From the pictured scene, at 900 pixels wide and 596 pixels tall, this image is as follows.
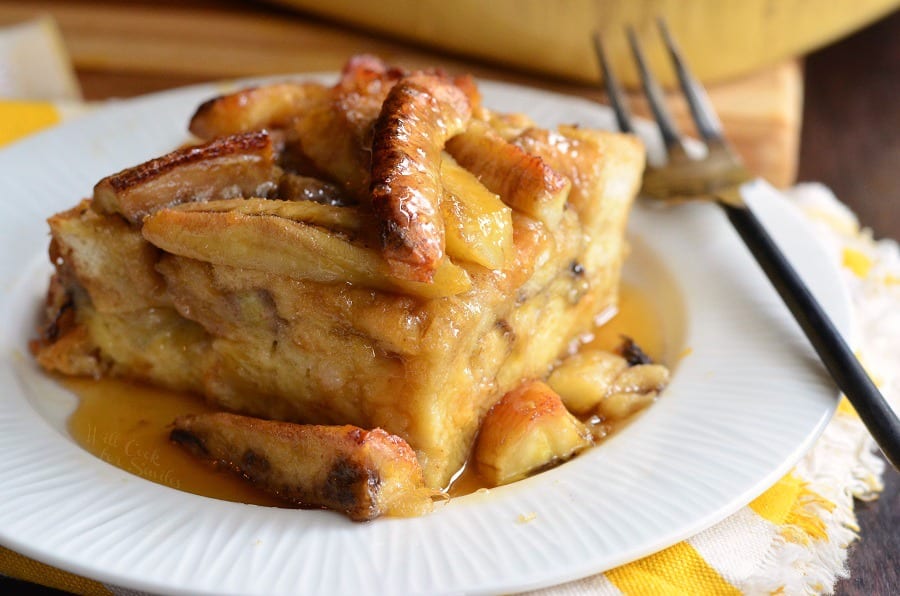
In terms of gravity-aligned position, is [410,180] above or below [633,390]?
A: above

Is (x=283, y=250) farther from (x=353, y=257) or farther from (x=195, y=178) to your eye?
(x=195, y=178)

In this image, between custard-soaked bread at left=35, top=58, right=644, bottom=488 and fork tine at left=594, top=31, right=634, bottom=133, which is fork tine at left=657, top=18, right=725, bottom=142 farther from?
custard-soaked bread at left=35, top=58, right=644, bottom=488

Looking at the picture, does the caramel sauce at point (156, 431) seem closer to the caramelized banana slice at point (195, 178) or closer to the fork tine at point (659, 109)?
the caramelized banana slice at point (195, 178)

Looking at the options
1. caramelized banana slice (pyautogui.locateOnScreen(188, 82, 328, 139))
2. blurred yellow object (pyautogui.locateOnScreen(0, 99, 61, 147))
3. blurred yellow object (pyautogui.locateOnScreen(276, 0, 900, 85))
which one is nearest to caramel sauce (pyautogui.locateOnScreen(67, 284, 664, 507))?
caramelized banana slice (pyautogui.locateOnScreen(188, 82, 328, 139))

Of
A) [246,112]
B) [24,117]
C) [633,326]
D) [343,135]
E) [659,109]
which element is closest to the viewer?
[343,135]

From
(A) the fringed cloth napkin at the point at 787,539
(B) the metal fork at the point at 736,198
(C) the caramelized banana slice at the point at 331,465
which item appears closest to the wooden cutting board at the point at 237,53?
(B) the metal fork at the point at 736,198

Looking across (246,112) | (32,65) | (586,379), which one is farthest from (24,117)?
(586,379)
